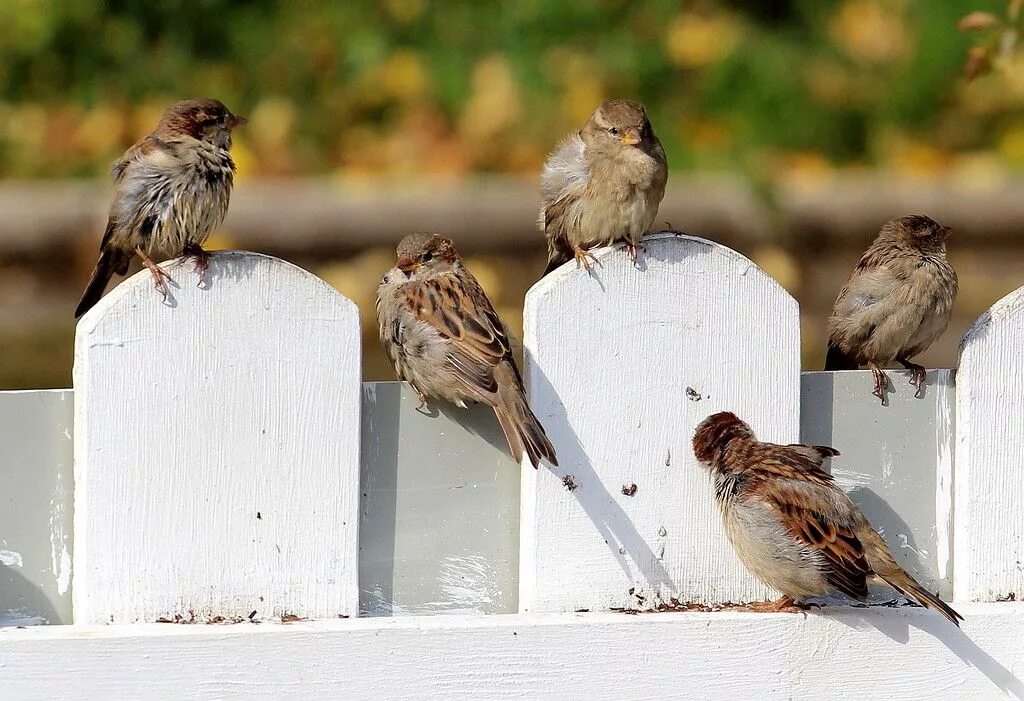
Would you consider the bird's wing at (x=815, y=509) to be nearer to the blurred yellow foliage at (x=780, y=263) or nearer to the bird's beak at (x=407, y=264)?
the bird's beak at (x=407, y=264)

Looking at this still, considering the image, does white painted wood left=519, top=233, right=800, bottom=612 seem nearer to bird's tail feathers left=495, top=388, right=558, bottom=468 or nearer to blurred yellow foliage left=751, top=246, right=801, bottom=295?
bird's tail feathers left=495, top=388, right=558, bottom=468

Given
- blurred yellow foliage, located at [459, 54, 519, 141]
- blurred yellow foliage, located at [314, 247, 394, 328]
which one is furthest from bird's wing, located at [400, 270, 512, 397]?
blurred yellow foliage, located at [459, 54, 519, 141]

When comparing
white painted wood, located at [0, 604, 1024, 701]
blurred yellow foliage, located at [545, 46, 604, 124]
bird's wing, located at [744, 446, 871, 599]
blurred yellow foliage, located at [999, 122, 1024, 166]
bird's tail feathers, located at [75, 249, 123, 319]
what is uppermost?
blurred yellow foliage, located at [545, 46, 604, 124]

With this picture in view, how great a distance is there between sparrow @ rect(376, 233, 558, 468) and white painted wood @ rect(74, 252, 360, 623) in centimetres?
24

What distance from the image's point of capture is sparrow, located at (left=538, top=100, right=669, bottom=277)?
143 inches

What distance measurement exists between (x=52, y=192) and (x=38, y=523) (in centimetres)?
396

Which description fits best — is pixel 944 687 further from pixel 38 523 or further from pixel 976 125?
pixel 976 125

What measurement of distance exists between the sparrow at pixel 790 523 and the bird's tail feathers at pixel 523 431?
29cm

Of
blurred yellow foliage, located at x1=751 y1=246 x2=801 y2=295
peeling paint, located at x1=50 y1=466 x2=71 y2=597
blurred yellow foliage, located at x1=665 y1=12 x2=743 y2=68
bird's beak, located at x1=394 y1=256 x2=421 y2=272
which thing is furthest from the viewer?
blurred yellow foliage, located at x1=665 y1=12 x2=743 y2=68

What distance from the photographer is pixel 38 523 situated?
2477mm

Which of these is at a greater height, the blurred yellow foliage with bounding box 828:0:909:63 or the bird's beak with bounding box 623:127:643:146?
the blurred yellow foliage with bounding box 828:0:909:63

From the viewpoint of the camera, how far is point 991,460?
2.75m

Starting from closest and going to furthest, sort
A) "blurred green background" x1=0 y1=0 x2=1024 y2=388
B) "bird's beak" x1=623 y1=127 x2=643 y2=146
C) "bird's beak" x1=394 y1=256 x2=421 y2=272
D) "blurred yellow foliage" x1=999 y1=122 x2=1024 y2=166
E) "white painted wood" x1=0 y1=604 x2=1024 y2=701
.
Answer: "white painted wood" x1=0 y1=604 x2=1024 y2=701 < "bird's beak" x1=394 y1=256 x2=421 y2=272 < "bird's beak" x1=623 y1=127 x2=643 y2=146 < "blurred green background" x1=0 y1=0 x2=1024 y2=388 < "blurred yellow foliage" x1=999 y1=122 x2=1024 y2=166

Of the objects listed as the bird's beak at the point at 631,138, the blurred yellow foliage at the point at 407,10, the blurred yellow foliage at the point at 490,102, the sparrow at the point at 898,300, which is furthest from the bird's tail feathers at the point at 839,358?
the blurred yellow foliage at the point at 407,10
